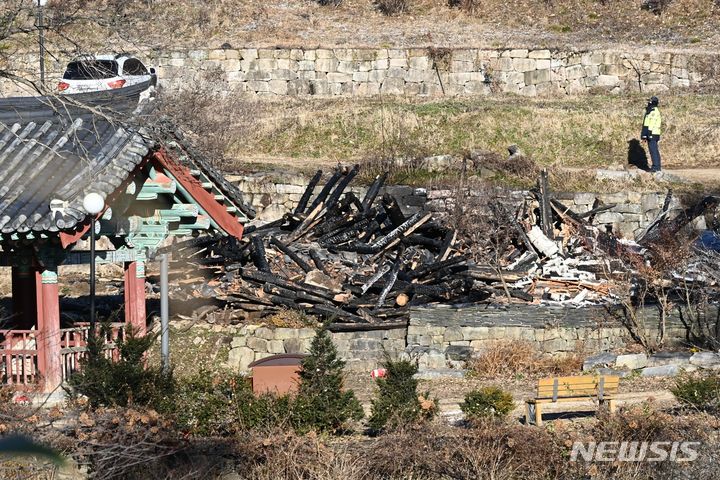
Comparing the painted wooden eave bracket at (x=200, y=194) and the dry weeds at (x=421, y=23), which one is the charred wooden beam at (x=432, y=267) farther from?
the dry weeds at (x=421, y=23)

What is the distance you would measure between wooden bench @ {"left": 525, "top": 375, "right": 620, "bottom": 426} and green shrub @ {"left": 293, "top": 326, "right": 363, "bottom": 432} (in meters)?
2.07

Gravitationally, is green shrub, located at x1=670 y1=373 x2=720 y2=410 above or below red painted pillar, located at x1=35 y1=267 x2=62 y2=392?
below

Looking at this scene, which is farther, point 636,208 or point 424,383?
point 636,208

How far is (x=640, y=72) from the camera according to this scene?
115ft

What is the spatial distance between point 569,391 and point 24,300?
7408mm

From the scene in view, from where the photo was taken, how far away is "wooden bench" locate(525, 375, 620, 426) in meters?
13.7

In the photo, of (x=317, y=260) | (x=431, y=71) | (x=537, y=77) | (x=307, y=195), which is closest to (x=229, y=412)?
(x=317, y=260)

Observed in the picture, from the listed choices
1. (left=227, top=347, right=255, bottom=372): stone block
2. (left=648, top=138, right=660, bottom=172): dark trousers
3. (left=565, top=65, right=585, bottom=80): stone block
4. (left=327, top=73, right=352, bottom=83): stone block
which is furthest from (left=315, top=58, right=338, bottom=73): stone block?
(left=227, top=347, right=255, bottom=372): stone block

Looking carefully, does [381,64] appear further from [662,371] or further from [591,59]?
[662,371]

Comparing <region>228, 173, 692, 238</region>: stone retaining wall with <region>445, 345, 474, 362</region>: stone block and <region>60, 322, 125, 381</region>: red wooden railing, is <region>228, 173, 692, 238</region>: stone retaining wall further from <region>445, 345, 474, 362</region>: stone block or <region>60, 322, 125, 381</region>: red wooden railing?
<region>60, 322, 125, 381</region>: red wooden railing

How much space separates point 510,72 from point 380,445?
2457cm

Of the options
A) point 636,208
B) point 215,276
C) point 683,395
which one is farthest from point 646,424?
point 636,208

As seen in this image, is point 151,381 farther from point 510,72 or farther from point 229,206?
point 510,72

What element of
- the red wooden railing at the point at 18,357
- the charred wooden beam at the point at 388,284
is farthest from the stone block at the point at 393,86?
the red wooden railing at the point at 18,357
